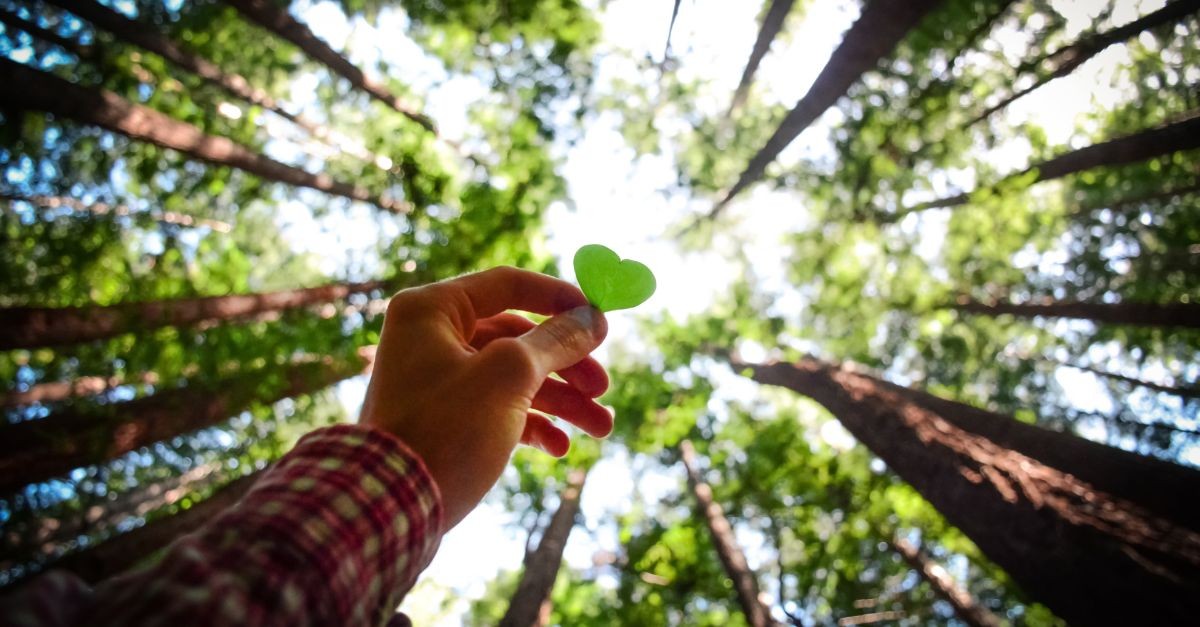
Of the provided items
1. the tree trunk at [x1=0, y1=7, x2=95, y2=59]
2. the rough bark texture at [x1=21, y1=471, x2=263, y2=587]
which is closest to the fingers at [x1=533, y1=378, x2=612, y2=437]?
the rough bark texture at [x1=21, y1=471, x2=263, y2=587]

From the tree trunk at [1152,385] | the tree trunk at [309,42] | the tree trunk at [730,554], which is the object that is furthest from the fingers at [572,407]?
the tree trunk at [1152,385]

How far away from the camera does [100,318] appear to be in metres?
5.59

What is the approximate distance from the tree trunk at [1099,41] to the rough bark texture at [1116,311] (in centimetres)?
332

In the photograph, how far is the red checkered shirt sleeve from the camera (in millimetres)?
626

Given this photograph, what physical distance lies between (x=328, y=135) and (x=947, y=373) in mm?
15135

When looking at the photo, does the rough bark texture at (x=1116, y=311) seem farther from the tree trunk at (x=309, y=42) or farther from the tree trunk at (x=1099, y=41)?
the tree trunk at (x=309, y=42)

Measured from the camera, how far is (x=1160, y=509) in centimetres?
362

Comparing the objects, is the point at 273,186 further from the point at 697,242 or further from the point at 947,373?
the point at 947,373

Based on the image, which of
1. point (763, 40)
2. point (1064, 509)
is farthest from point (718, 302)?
point (1064, 509)

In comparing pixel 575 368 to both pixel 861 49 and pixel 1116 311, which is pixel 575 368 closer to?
pixel 861 49

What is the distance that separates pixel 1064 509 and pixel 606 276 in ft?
10.4

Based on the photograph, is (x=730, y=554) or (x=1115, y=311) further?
(x=730, y=554)

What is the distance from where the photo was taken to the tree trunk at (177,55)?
6.76 m

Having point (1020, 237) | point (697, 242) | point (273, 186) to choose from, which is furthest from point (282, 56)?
point (1020, 237)
